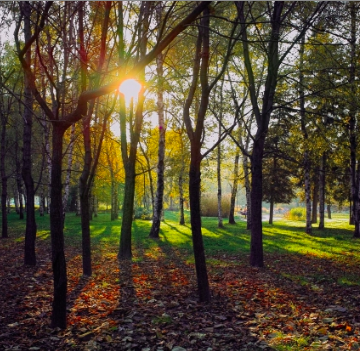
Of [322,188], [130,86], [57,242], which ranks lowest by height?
[57,242]

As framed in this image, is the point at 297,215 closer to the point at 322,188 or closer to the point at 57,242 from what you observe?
the point at 322,188

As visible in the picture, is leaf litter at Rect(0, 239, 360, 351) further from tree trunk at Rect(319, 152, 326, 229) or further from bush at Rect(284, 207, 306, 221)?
bush at Rect(284, 207, 306, 221)

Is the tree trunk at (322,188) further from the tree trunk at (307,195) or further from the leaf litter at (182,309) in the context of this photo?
the leaf litter at (182,309)

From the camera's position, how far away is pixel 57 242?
472cm

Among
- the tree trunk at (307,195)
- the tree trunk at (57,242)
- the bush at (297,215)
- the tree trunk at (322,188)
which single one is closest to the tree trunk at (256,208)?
the tree trunk at (57,242)

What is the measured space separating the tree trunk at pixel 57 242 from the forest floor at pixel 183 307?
26cm

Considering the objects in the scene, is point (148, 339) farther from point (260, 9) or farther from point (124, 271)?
point (260, 9)

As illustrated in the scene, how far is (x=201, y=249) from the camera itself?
19.9 ft

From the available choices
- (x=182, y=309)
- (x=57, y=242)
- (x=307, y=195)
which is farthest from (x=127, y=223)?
(x=307, y=195)

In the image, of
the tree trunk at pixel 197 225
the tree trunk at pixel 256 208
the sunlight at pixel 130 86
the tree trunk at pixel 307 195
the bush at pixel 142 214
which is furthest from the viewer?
the bush at pixel 142 214

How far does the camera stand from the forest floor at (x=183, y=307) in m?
4.38

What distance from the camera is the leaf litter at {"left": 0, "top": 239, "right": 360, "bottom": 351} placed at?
437cm

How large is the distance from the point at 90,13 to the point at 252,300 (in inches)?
296

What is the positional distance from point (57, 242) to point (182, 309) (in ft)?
8.38
